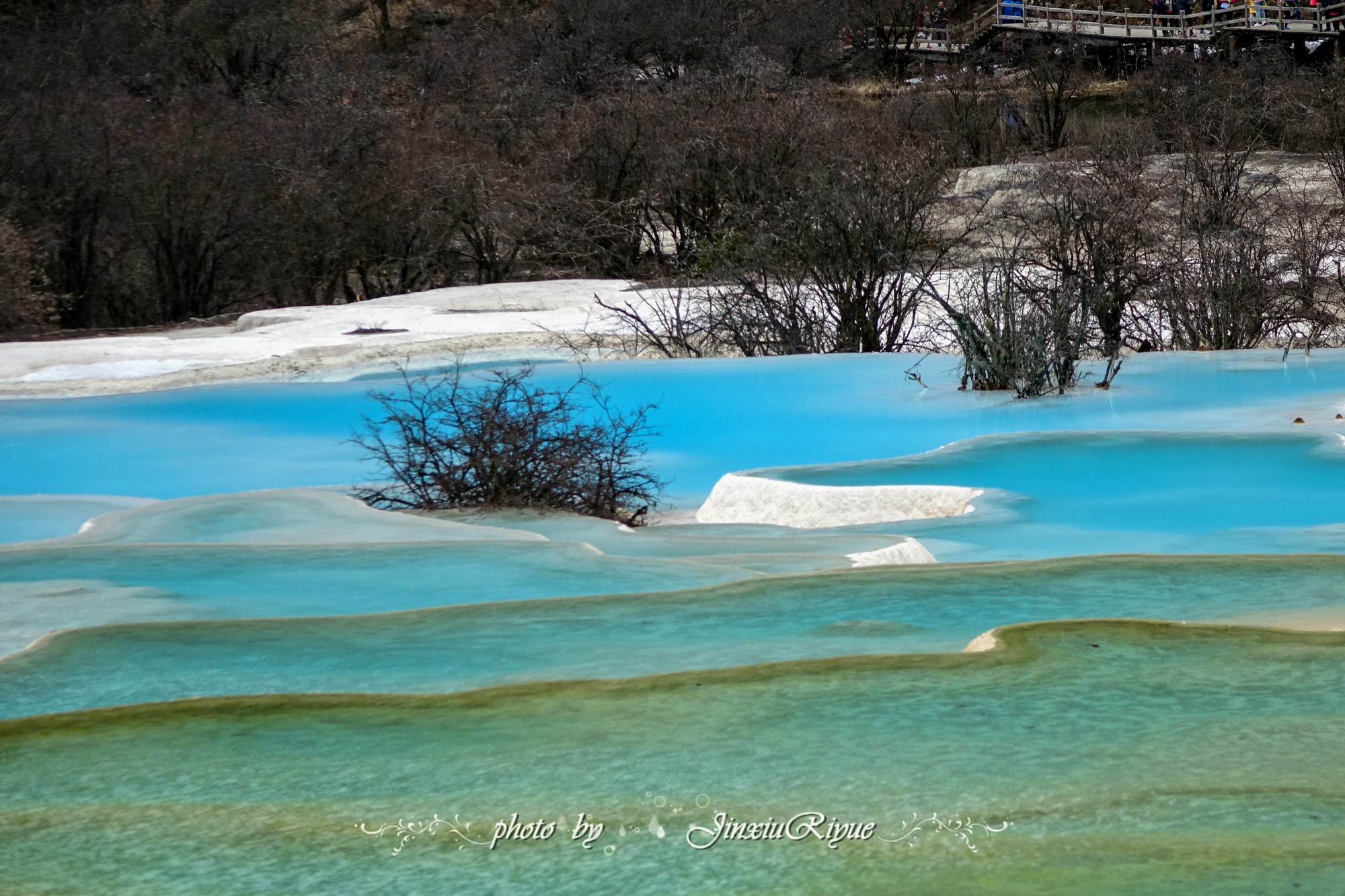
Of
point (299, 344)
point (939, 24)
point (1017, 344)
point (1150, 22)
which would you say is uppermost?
point (939, 24)

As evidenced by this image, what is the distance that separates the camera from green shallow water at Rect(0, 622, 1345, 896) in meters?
2.57

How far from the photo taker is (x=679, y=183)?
24391 mm

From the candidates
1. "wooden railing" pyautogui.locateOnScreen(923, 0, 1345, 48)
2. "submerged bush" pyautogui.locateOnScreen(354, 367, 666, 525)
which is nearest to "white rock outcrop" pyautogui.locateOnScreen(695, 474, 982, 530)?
"submerged bush" pyautogui.locateOnScreen(354, 367, 666, 525)

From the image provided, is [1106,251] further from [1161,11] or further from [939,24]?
[939,24]

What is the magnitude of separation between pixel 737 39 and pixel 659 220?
18.0 m

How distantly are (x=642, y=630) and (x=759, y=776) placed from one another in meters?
1.48

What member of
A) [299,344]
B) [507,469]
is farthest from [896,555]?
[299,344]

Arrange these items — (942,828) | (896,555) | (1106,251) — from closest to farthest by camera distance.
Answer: (942,828), (896,555), (1106,251)

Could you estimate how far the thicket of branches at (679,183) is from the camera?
15.6 m

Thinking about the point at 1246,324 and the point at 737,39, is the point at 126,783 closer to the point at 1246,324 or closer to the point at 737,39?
the point at 1246,324

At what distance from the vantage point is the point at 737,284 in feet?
55.2

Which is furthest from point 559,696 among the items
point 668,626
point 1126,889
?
point 1126,889

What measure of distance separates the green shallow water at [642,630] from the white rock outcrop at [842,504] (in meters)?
2.83

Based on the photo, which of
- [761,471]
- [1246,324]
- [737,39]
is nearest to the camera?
[761,471]
